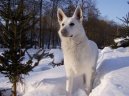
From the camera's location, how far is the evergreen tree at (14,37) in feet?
28.4

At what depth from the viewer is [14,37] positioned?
8750mm

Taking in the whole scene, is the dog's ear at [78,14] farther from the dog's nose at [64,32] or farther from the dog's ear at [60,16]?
the dog's nose at [64,32]

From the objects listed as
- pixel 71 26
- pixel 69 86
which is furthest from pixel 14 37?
pixel 69 86

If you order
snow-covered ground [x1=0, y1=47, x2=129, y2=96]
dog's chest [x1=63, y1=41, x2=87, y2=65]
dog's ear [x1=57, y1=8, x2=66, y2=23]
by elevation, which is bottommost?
snow-covered ground [x1=0, y1=47, x2=129, y2=96]

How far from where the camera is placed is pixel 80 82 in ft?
27.3

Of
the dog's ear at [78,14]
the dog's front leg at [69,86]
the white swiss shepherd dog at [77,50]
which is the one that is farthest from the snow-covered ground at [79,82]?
the dog's ear at [78,14]

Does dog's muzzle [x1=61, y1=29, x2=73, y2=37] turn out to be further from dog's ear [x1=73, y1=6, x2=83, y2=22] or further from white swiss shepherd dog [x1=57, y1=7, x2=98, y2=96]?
dog's ear [x1=73, y1=6, x2=83, y2=22]

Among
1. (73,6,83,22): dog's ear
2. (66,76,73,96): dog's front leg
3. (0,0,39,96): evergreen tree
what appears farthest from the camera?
(0,0,39,96): evergreen tree

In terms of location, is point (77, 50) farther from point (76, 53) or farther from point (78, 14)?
point (78, 14)

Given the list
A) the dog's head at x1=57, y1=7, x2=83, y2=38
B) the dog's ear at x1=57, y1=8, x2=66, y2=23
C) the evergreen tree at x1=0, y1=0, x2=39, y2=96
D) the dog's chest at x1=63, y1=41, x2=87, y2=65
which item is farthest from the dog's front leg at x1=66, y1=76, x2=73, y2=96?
the evergreen tree at x1=0, y1=0, x2=39, y2=96

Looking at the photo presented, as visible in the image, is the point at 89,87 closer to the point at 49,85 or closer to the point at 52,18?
the point at 49,85

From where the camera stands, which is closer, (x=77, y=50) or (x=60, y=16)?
(x=77, y=50)

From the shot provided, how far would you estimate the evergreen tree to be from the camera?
865cm

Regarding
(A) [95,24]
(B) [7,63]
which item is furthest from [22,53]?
(A) [95,24]
